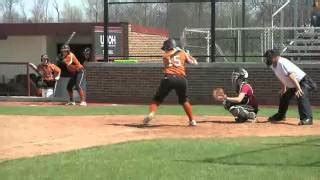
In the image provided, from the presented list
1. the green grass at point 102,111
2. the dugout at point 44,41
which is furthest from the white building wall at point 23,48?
the green grass at point 102,111

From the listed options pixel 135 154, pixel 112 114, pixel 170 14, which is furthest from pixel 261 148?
pixel 170 14

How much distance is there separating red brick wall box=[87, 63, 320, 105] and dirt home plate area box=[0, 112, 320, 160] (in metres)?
5.88

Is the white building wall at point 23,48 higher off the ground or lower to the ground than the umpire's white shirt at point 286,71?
higher

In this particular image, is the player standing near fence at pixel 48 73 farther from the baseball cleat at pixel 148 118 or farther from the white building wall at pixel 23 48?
the baseball cleat at pixel 148 118

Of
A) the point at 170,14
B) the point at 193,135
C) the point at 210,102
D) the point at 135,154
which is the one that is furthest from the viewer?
the point at 170,14

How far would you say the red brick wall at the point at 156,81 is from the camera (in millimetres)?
20516

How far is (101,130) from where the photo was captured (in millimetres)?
12406

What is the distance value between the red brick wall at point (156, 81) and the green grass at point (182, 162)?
10096 mm

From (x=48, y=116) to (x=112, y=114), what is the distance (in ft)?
5.20

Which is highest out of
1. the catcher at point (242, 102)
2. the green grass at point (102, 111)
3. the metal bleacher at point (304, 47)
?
the metal bleacher at point (304, 47)

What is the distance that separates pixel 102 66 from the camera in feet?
71.7

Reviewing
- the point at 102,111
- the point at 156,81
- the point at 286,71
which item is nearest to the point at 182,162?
the point at 286,71

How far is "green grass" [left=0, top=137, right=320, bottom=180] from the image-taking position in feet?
25.6

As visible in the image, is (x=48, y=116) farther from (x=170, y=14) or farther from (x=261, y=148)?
(x=170, y=14)
